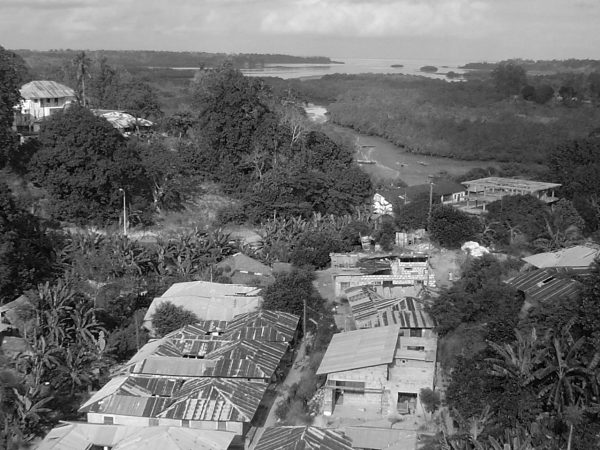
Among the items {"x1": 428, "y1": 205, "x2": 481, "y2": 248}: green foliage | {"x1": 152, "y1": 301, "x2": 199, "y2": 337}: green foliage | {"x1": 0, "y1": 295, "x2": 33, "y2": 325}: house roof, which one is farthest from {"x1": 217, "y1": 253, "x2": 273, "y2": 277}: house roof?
{"x1": 0, "y1": 295, "x2": 33, "y2": 325}: house roof

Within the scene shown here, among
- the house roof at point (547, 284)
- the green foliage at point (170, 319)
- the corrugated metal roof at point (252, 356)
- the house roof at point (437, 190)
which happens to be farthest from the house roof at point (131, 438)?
the house roof at point (437, 190)

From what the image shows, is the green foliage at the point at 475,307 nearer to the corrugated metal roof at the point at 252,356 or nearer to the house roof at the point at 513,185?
the corrugated metal roof at the point at 252,356

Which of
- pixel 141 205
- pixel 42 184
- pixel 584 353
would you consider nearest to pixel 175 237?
pixel 141 205

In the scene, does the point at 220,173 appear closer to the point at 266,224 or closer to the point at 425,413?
the point at 266,224

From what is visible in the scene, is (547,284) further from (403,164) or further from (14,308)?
(403,164)

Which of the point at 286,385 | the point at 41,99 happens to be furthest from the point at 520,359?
the point at 41,99

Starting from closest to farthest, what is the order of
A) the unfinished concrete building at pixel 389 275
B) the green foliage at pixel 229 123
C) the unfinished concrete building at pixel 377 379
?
the unfinished concrete building at pixel 377 379
the unfinished concrete building at pixel 389 275
the green foliage at pixel 229 123
